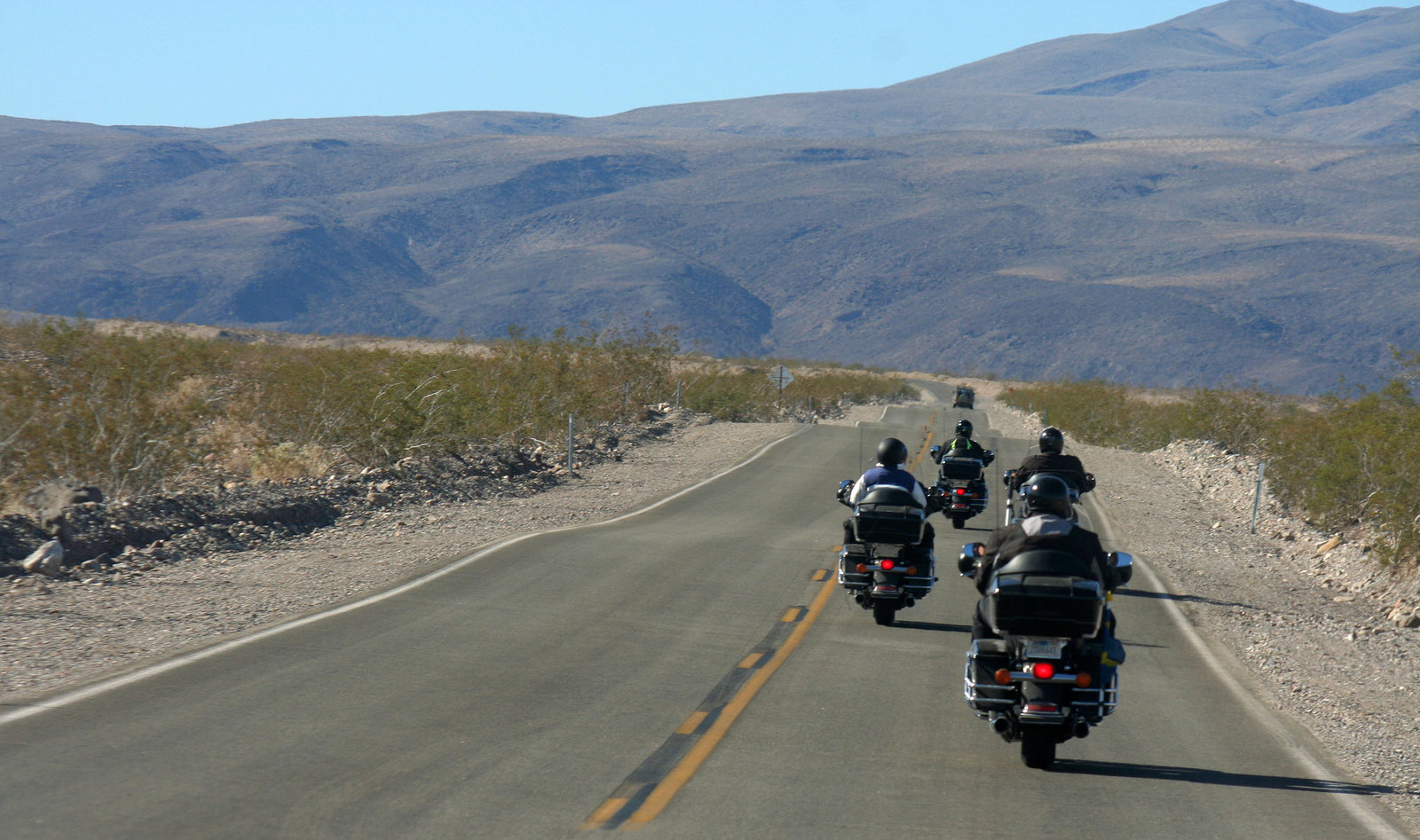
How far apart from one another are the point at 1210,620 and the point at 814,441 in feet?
70.1

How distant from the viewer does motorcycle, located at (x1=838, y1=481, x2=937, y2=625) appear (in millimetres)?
11914

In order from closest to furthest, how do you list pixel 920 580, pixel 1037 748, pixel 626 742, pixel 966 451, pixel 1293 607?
pixel 1037 748, pixel 626 742, pixel 920 580, pixel 1293 607, pixel 966 451

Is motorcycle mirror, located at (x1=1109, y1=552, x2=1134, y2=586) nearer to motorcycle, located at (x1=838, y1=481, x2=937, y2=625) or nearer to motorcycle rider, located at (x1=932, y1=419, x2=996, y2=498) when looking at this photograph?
motorcycle, located at (x1=838, y1=481, x2=937, y2=625)

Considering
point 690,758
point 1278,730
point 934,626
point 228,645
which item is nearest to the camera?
point 690,758

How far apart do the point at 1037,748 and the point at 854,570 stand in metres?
4.47

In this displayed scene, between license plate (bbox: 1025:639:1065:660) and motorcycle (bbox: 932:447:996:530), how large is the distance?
37.4ft

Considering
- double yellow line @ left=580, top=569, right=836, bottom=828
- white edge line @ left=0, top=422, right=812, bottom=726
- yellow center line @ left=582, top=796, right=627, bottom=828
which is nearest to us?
yellow center line @ left=582, top=796, right=627, bottom=828

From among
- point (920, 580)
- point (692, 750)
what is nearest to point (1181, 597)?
point (920, 580)

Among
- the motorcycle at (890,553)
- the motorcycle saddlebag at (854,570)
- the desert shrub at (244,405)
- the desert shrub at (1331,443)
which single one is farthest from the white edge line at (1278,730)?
the desert shrub at (244,405)

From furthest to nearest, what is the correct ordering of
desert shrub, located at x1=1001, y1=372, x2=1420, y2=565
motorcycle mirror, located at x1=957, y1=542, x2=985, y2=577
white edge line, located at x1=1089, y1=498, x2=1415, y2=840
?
desert shrub, located at x1=1001, y1=372, x2=1420, y2=565 < motorcycle mirror, located at x1=957, y1=542, x2=985, y2=577 < white edge line, located at x1=1089, y1=498, x2=1415, y2=840

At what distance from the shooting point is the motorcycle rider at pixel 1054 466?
44.6 feet

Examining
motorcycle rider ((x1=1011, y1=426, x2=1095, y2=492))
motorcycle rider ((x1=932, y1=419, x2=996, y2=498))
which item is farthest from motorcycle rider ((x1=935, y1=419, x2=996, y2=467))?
motorcycle rider ((x1=1011, y1=426, x2=1095, y2=492))

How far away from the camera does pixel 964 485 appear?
19219mm

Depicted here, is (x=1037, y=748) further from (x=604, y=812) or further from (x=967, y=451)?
(x=967, y=451)
